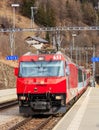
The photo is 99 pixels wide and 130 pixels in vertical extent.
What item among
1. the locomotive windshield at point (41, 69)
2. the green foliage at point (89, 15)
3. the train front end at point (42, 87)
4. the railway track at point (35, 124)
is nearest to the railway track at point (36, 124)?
the railway track at point (35, 124)

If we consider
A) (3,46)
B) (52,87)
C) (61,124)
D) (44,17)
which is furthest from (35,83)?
(44,17)

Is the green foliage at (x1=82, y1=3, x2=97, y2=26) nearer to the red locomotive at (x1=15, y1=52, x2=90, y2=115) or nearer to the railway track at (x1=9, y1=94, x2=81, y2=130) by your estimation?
the red locomotive at (x1=15, y1=52, x2=90, y2=115)

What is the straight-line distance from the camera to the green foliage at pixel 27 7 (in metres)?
152

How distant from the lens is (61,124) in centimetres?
1945

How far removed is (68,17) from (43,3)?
11200 mm

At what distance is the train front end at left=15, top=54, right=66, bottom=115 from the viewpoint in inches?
896

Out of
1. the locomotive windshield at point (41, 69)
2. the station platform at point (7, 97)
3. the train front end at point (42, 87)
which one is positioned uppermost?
the locomotive windshield at point (41, 69)

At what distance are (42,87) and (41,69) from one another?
1115 mm

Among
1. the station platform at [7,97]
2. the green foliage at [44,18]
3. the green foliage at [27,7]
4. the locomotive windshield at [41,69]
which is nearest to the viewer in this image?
the locomotive windshield at [41,69]

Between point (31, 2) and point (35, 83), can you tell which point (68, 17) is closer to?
point (31, 2)

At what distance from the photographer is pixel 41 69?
2356 cm

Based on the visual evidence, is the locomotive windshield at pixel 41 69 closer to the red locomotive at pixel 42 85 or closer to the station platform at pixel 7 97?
the red locomotive at pixel 42 85

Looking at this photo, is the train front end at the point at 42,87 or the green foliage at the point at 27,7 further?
the green foliage at the point at 27,7

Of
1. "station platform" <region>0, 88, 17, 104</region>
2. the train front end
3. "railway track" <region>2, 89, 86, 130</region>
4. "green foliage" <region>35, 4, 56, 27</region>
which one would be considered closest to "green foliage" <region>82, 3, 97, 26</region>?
"green foliage" <region>35, 4, 56, 27</region>
